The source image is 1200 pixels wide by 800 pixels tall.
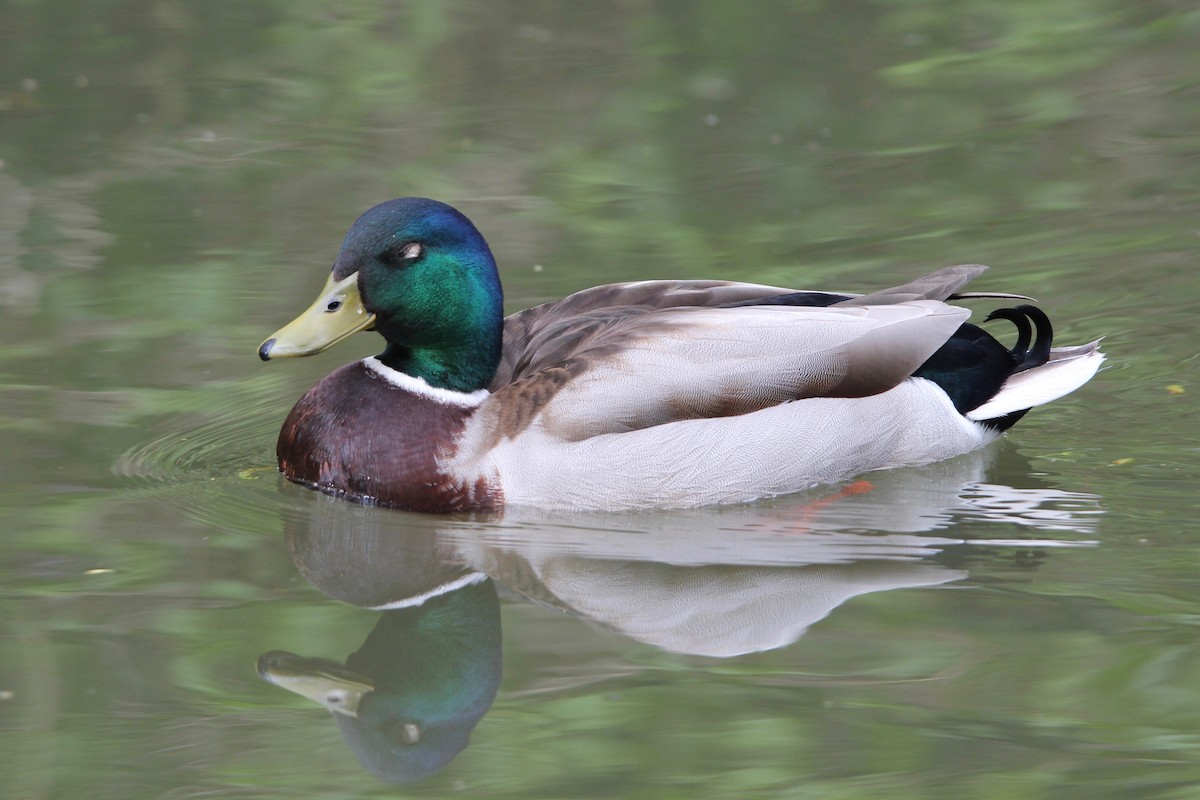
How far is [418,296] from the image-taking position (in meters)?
6.72

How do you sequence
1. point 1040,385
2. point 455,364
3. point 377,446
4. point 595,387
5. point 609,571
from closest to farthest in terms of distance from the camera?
point 609,571 < point 595,387 < point 377,446 < point 455,364 < point 1040,385

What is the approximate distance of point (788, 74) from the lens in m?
11.4

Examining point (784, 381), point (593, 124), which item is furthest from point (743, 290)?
point (593, 124)

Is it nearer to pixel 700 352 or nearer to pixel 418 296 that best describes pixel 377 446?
pixel 418 296

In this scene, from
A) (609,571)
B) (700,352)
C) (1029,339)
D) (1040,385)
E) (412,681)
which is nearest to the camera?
(412,681)

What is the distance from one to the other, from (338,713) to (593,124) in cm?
620

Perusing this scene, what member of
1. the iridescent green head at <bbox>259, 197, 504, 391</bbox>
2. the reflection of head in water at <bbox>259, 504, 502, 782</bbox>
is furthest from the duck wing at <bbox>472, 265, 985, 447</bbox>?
the reflection of head in water at <bbox>259, 504, 502, 782</bbox>

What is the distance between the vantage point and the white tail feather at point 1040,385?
720 cm

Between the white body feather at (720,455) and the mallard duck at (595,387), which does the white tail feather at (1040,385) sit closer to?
the mallard duck at (595,387)

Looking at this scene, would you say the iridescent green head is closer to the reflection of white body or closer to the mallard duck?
the mallard duck

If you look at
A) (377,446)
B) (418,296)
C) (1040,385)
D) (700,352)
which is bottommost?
(377,446)

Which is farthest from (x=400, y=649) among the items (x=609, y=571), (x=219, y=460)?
(x=219, y=460)

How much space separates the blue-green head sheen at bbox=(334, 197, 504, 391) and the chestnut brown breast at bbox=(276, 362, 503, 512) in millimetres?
170

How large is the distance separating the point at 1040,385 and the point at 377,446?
2650 millimetres
